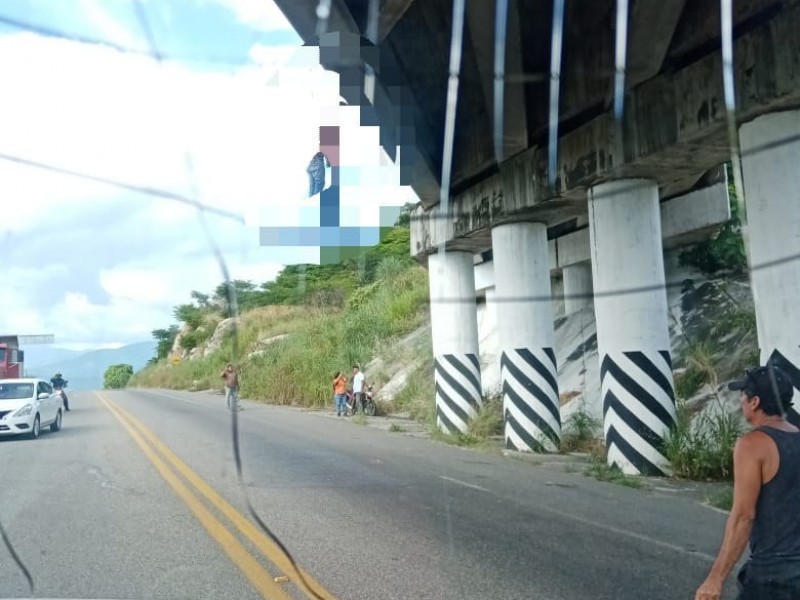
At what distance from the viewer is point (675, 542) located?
7031mm

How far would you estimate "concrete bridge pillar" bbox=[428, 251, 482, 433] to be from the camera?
54.0 ft

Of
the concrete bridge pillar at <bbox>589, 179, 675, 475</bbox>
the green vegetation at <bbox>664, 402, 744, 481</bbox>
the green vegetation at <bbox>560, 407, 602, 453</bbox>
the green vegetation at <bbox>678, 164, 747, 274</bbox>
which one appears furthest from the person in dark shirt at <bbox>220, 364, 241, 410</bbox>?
the green vegetation at <bbox>678, 164, 747, 274</bbox>

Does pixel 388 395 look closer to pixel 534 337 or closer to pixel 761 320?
pixel 534 337

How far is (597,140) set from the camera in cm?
1160

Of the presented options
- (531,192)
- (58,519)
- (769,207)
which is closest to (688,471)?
(769,207)

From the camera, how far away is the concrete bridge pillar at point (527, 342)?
45.7 feet

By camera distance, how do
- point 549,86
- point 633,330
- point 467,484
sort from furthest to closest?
point 549,86 < point 633,330 < point 467,484

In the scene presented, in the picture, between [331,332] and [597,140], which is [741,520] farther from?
[331,332]

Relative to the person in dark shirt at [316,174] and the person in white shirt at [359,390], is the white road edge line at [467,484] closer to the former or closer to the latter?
the person in dark shirt at [316,174]

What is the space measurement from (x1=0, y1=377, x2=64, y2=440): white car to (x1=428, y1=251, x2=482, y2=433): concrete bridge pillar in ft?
28.6

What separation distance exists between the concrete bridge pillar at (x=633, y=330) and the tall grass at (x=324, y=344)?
1609cm

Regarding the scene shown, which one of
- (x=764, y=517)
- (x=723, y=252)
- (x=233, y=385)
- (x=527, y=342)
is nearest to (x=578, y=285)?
(x=723, y=252)

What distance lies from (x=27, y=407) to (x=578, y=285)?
13305 mm

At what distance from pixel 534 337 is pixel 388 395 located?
1166 centimetres
